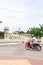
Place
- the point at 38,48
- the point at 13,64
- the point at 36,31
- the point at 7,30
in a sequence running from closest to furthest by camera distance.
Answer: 1. the point at 13,64
2. the point at 38,48
3. the point at 7,30
4. the point at 36,31

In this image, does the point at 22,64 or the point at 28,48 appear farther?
the point at 28,48

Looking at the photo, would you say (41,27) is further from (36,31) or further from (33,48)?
(33,48)

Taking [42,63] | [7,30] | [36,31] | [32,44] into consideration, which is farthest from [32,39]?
[36,31]

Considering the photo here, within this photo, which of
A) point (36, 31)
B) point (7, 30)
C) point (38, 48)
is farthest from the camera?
point (36, 31)

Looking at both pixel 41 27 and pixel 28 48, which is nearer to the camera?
pixel 28 48

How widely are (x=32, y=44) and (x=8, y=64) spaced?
434 inches

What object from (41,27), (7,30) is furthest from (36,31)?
(7,30)

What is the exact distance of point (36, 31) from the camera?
67.8 metres

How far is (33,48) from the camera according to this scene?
23.4 meters

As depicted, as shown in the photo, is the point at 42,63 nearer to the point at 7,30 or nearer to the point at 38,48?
the point at 38,48

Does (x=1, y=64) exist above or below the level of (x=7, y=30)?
below

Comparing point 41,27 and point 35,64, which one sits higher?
point 41,27

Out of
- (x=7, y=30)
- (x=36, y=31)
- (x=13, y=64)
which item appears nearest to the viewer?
(x=13, y=64)

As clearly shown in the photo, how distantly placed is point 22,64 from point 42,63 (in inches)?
51.7
